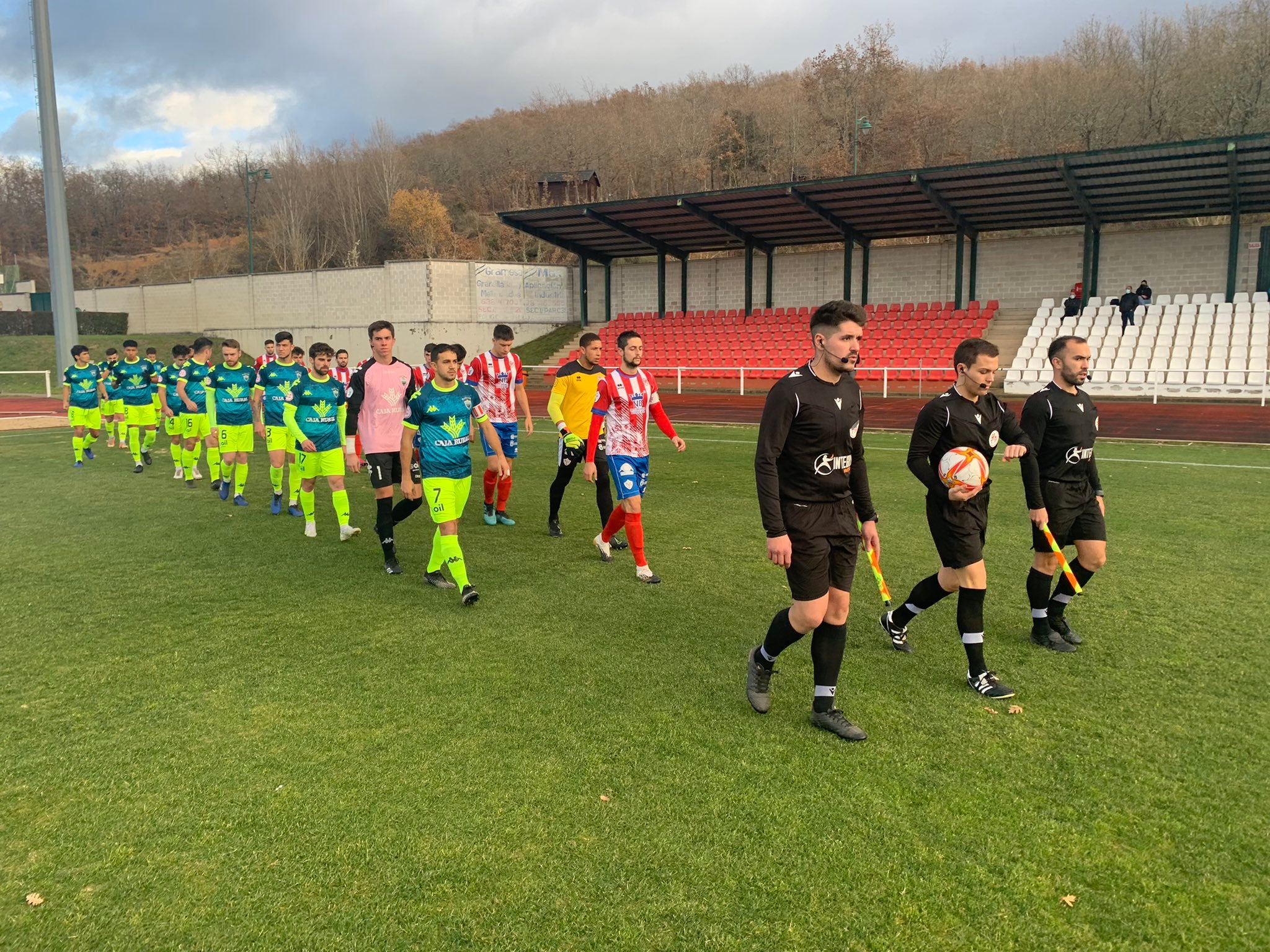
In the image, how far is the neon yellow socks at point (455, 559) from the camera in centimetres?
652

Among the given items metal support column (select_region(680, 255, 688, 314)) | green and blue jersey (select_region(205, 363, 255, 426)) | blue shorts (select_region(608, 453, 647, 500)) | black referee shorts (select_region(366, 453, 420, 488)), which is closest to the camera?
blue shorts (select_region(608, 453, 647, 500))

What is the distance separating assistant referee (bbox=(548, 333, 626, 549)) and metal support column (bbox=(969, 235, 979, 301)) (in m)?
25.9

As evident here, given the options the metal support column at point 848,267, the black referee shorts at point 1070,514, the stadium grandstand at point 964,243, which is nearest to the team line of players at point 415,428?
the black referee shorts at point 1070,514

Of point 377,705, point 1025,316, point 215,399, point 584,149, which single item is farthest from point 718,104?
point 377,705

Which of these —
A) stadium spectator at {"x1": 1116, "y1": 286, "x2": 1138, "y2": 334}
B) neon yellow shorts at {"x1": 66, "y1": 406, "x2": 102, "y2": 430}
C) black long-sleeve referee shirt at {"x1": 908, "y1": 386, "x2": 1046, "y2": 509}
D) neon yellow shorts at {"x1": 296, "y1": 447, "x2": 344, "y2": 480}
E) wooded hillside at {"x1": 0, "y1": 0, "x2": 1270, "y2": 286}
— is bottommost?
neon yellow shorts at {"x1": 296, "y1": 447, "x2": 344, "y2": 480}

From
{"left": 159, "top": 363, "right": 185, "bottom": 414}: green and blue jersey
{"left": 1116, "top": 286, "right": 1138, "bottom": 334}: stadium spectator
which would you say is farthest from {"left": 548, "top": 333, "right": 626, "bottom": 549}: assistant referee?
{"left": 1116, "top": 286, "right": 1138, "bottom": 334}: stadium spectator

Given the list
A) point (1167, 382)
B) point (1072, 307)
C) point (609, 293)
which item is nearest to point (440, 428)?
point (1167, 382)

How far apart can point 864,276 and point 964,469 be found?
29.9 meters

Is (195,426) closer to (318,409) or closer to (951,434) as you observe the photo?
(318,409)

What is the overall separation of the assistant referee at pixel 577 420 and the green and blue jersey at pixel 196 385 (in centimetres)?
640

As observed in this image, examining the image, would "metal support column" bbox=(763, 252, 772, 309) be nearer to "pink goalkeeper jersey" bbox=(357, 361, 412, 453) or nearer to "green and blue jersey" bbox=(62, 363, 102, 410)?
"green and blue jersey" bbox=(62, 363, 102, 410)

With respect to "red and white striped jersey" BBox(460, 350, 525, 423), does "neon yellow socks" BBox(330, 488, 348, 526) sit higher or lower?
lower

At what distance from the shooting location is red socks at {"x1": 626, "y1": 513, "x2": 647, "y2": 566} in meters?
7.12

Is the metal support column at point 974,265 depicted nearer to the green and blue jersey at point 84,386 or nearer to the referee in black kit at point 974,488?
the green and blue jersey at point 84,386
